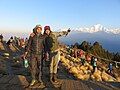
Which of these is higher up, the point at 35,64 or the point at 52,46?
the point at 52,46

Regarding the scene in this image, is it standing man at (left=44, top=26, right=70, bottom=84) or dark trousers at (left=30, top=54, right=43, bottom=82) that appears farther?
standing man at (left=44, top=26, right=70, bottom=84)

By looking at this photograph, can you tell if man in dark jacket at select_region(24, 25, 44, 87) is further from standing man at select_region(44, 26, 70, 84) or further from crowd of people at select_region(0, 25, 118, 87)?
standing man at select_region(44, 26, 70, 84)

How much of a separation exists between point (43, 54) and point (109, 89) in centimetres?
261

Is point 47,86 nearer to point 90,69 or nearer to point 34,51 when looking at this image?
point 34,51

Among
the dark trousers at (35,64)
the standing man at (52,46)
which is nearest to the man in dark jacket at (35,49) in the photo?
the dark trousers at (35,64)

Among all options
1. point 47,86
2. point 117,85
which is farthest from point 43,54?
point 117,85

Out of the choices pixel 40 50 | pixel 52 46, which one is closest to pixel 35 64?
pixel 40 50

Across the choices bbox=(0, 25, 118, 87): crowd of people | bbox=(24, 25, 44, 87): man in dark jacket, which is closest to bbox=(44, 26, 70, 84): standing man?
bbox=(0, 25, 118, 87): crowd of people

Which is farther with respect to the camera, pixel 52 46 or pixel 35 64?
pixel 52 46

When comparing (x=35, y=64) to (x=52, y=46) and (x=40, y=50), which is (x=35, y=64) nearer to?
(x=40, y=50)

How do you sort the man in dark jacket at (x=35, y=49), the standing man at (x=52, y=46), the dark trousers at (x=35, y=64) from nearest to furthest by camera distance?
the man in dark jacket at (x=35, y=49) < the dark trousers at (x=35, y=64) < the standing man at (x=52, y=46)

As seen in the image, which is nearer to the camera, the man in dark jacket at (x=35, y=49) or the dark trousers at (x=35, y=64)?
the man in dark jacket at (x=35, y=49)

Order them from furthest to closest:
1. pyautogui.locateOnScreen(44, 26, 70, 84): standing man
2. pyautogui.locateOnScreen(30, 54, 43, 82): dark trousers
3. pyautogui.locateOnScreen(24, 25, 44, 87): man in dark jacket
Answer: pyautogui.locateOnScreen(44, 26, 70, 84): standing man, pyautogui.locateOnScreen(30, 54, 43, 82): dark trousers, pyautogui.locateOnScreen(24, 25, 44, 87): man in dark jacket

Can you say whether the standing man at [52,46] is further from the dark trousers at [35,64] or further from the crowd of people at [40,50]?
the dark trousers at [35,64]
